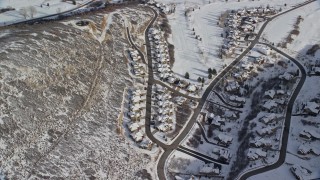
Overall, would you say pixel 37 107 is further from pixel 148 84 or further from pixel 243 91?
pixel 243 91

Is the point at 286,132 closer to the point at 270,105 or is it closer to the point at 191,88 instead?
the point at 270,105

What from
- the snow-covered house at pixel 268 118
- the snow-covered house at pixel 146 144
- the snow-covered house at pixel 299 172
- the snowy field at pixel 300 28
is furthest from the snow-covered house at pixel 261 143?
the snowy field at pixel 300 28

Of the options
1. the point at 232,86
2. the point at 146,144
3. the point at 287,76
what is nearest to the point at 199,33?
the point at 232,86

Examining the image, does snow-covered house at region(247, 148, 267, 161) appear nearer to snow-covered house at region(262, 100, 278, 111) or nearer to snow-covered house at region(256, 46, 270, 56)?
snow-covered house at region(262, 100, 278, 111)

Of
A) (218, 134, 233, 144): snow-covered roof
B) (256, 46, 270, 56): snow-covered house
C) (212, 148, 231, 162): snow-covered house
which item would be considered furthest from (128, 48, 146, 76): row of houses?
(256, 46, 270, 56): snow-covered house

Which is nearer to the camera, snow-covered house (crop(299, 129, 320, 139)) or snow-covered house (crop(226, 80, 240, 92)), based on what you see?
snow-covered house (crop(299, 129, 320, 139))

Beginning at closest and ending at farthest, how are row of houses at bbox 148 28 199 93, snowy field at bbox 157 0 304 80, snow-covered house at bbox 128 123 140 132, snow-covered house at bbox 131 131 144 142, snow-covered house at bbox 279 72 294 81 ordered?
snow-covered house at bbox 131 131 144 142, snow-covered house at bbox 128 123 140 132, row of houses at bbox 148 28 199 93, snow-covered house at bbox 279 72 294 81, snowy field at bbox 157 0 304 80
